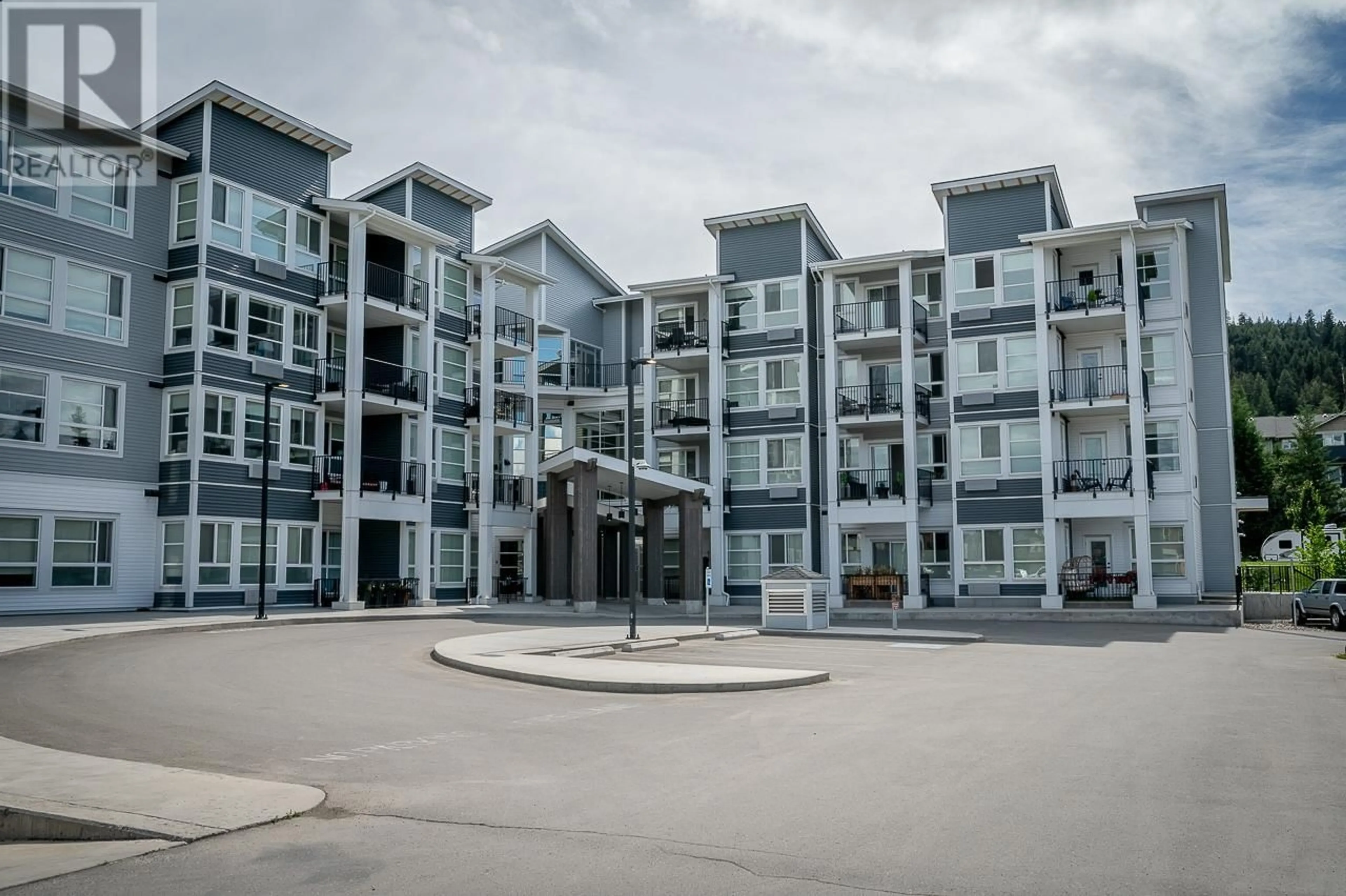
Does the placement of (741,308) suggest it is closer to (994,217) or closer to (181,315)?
(994,217)

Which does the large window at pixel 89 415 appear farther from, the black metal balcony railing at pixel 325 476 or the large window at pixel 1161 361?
the large window at pixel 1161 361

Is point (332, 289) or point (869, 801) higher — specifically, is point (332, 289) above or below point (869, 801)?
above

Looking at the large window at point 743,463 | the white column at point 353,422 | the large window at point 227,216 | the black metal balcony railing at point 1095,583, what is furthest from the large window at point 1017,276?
the large window at point 227,216

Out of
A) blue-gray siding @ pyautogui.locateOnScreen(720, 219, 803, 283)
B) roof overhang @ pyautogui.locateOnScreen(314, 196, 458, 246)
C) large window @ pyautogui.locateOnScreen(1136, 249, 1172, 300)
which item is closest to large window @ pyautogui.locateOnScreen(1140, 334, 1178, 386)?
large window @ pyautogui.locateOnScreen(1136, 249, 1172, 300)

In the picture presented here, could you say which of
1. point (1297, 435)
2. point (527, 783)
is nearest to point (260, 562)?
point (527, 783)

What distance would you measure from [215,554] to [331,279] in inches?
426

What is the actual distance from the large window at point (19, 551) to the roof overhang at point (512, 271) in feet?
62.4

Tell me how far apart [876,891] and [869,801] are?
2.43 m

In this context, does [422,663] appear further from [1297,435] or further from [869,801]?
[1297,435]

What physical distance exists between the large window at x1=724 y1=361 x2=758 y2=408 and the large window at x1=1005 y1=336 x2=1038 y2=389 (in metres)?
10.5

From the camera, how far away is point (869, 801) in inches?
343

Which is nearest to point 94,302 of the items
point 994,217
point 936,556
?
point 936,556

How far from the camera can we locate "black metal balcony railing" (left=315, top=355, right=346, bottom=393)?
3784 centimetres

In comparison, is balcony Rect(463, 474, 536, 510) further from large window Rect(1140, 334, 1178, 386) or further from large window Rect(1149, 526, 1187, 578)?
large window Rect(1140, 334, 1178, 386)
